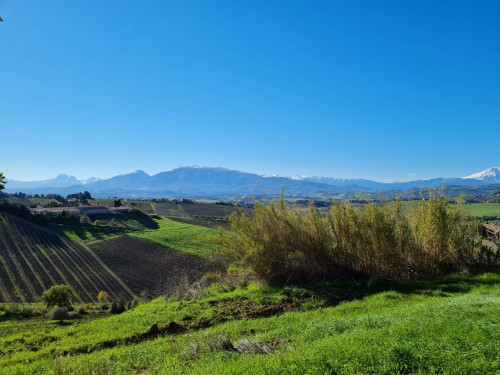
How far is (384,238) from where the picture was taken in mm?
12094

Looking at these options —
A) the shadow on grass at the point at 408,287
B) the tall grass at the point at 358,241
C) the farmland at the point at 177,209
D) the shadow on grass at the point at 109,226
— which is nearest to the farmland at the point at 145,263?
the shadow on grass at the point at 109,226

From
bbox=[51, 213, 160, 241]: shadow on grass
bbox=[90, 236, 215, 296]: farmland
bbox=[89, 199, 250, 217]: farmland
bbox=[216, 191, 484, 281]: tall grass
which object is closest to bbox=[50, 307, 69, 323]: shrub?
bbox=[216, 191, 484, 281]: tall grass

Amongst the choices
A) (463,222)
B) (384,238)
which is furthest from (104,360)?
(463,222)

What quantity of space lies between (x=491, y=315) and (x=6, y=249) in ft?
207

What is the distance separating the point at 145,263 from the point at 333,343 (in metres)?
52.2

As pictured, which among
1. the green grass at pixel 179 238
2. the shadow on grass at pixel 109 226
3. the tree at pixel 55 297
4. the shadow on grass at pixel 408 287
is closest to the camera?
the shadow on grass at pixel 408 287

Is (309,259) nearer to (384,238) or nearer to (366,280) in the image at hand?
(366,280)

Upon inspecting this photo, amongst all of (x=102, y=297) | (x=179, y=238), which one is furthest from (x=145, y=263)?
(x=179, y=238)

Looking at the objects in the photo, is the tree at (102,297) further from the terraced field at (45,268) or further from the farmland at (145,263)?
the farmland at (145,263)

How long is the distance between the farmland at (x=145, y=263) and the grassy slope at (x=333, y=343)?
33576mm

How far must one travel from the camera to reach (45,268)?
44094mm

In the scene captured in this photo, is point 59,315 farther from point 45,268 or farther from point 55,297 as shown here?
point 45,268

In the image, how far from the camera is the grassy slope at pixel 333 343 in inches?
161

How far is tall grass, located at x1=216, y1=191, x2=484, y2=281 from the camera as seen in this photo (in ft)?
39.3
